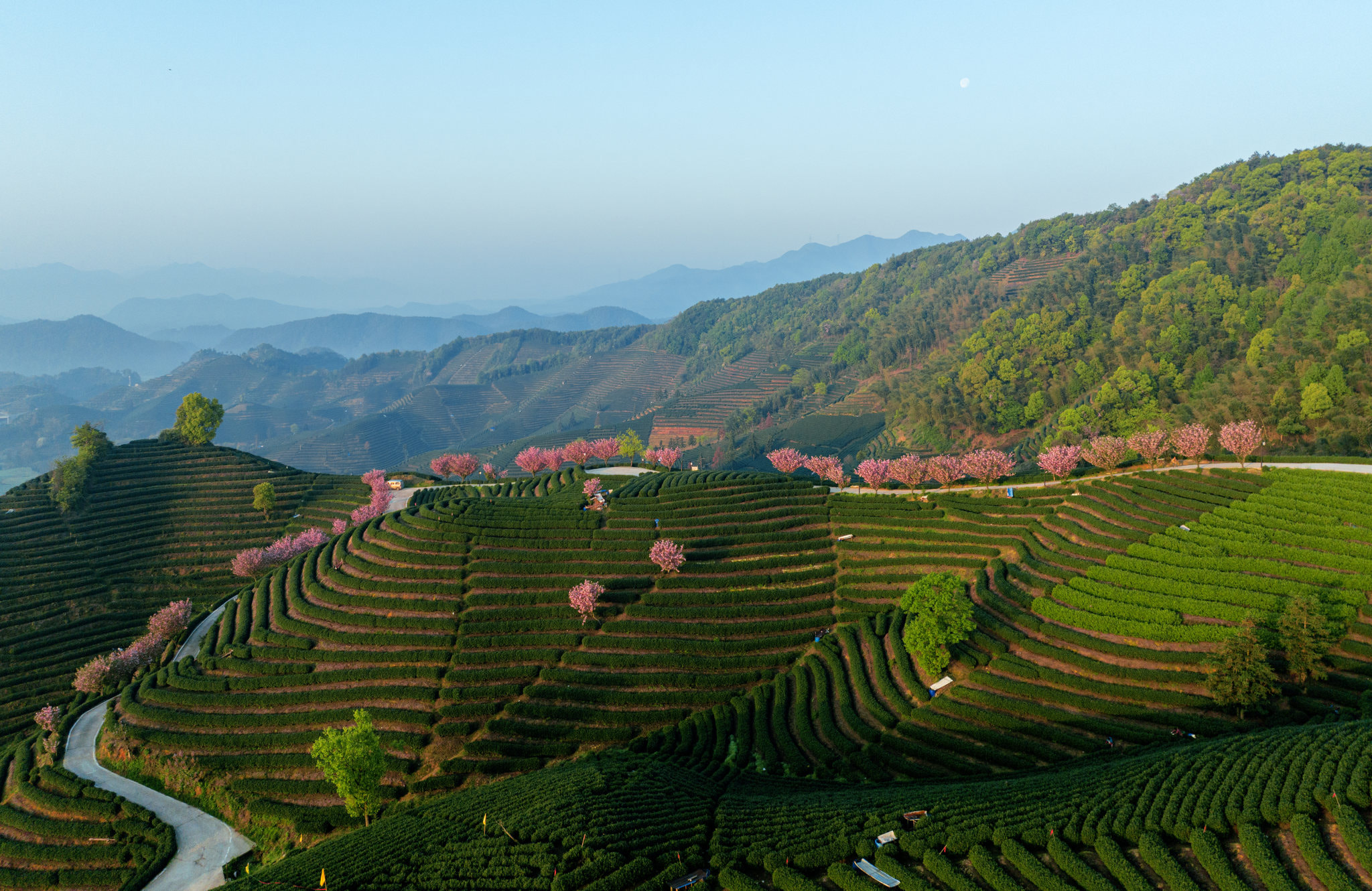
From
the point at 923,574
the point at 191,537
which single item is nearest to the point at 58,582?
the point at 191,537

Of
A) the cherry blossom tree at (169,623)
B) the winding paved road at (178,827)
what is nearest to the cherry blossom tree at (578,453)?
the cherry blossom tree at (169,623)

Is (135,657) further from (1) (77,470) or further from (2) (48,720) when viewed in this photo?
(1) (77,470)

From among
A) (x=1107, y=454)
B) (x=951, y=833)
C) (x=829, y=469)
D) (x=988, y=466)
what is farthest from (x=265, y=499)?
(x=1107, y=454)

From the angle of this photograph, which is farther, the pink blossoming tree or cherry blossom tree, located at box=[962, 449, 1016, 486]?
the pink blossoming tree

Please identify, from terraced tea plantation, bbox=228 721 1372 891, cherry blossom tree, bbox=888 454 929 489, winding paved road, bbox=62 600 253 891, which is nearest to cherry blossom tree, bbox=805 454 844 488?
cherry blossom tree, bbox=888 454 929 489

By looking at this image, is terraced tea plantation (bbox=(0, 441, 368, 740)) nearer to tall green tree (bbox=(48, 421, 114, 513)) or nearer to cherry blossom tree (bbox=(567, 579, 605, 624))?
tall green tree (bbox=(48, 421, 114, 513))

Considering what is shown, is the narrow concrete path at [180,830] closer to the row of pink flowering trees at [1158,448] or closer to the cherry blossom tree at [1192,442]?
the row of pink flowering trees at [1158,448]
